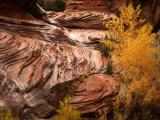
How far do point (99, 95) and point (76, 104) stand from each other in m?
1.50

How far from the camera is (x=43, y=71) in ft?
72.9

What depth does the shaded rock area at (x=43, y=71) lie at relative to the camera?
2037 cm

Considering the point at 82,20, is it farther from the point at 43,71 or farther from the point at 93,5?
the point at 43,71

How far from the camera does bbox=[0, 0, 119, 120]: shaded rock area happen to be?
20373 mm

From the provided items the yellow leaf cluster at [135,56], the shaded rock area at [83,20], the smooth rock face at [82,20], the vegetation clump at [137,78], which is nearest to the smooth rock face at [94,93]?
the vegetation clump at [137,78]

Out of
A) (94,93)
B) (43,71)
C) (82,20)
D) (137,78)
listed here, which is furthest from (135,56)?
(82,20)

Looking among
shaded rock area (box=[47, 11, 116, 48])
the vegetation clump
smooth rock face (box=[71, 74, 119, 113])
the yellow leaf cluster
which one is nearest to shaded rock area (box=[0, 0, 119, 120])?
smooth rock face (box=[71, 74, 119, 113])

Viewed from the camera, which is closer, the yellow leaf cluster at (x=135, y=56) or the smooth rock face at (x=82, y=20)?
the yellow leaf cluster at (x=135, y=56)

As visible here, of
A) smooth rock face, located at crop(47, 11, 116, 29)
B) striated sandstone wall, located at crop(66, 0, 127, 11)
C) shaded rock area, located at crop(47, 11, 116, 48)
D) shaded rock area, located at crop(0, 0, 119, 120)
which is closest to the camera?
shaded rock area, located at crop(0, 0, 119, 120)

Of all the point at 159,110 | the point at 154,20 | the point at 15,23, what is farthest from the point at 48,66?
the point at 154,20

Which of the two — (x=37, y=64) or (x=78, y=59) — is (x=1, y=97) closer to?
(x=37, y=64)

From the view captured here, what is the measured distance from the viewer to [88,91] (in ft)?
75.6

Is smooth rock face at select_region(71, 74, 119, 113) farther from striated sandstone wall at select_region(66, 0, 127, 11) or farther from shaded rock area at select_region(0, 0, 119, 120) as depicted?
striated sandstone wall at select_region(66, 0, 127, 11)

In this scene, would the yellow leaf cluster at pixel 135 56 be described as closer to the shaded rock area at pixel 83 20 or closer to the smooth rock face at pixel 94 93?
the smooth rock face at pixel 94 93
